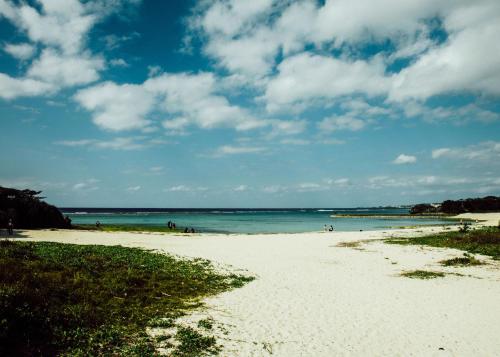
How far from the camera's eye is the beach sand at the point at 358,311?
11.3 meters

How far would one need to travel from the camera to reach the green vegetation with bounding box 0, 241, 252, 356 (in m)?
10.2

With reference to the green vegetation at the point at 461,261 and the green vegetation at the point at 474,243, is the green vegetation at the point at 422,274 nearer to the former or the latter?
the green vegetation at the point at 461,261

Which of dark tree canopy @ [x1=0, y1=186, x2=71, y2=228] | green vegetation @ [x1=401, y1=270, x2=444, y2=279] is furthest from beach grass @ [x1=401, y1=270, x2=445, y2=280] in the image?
dark tree canopy @ [x1=0, y1=186, x2=71, y2=228]

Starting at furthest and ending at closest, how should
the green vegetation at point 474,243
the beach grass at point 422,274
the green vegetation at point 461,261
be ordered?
the green vegetation at point 474,243, the green vegetation at point 461,261, the beach grass at point 422,274

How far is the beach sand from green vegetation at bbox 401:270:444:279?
0.55 m

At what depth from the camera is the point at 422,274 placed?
2206cm

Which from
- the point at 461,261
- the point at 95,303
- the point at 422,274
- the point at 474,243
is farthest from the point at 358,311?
the point at 474,243

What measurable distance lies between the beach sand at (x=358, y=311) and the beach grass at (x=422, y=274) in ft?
1.71

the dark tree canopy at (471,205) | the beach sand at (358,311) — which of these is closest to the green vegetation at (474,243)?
the beach sand at (358,311)

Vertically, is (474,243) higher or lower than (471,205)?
Result: lower

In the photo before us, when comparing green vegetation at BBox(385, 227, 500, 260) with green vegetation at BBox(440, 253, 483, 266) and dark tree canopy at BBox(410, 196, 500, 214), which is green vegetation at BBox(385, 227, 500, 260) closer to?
green vegetation at BBox(440, 253, 483, 266)

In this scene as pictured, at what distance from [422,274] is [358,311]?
359 inches

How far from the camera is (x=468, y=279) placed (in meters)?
20.6

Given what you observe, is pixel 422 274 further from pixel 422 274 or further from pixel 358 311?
pixel 358 311
